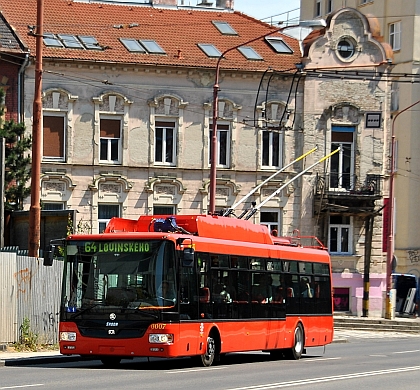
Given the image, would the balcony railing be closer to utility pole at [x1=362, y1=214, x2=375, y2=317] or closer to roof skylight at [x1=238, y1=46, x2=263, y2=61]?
utility pole at [x1=362, y1=214, x2=375, y2=317]

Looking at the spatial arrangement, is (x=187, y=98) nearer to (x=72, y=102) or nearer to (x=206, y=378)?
(x=72, y=102)

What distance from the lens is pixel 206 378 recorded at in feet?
58.0

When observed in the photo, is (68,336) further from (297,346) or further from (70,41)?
(70,41)

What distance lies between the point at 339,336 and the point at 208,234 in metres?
17.3

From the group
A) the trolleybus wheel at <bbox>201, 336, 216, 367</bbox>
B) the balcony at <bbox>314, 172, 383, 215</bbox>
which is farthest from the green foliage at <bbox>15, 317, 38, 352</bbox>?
the balcony at <bbox>314, 172, 383, 215</bbox>

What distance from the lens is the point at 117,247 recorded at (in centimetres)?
2000

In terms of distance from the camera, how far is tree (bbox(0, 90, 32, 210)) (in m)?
36.0

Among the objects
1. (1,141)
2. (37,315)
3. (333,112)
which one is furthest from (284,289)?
(333,112)

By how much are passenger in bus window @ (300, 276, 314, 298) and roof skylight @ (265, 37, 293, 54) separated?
20934mm

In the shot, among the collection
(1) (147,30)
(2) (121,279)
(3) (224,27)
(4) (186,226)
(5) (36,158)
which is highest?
(3) (224,27)

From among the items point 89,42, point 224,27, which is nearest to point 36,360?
point 89,42

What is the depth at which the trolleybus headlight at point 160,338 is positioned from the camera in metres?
19.3

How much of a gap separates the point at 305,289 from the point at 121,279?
23.0 feet

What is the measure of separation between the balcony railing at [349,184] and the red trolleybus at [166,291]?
2185 cm
